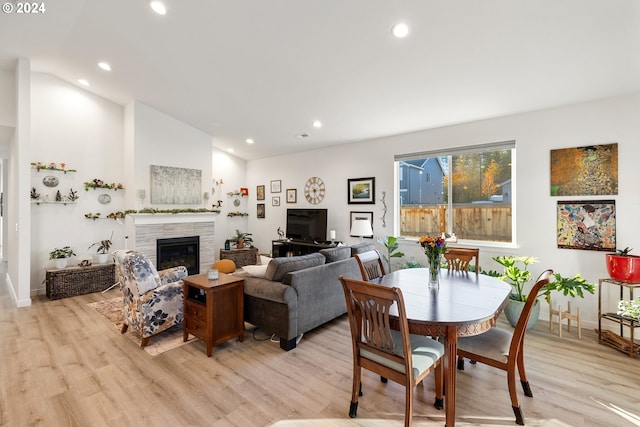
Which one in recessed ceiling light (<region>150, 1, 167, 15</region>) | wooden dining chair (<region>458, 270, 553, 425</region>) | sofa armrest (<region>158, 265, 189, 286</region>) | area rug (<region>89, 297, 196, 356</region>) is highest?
recessed ceiling light (<region>150, 1, 167, 15</region>)

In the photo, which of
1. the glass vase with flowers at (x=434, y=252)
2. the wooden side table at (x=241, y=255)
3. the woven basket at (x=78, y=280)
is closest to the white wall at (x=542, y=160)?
the glass vase with flowers at (x=434, y=252)

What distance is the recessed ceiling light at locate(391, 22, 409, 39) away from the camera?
8.81 ft

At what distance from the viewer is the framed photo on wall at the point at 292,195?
6.96 meters

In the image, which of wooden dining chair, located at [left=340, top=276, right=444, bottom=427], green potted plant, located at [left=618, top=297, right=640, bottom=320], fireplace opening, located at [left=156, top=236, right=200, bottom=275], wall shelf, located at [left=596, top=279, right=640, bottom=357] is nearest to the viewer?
wooden dining chair, located at [left=340, top=276, right=444, bottom=427]

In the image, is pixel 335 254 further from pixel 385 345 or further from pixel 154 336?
pixel 154 336

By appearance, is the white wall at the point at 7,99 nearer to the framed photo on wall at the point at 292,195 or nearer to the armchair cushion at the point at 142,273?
the armchair cushion at the point at 142,273

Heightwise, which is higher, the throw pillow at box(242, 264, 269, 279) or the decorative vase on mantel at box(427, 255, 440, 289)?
the decorative vase on mantel at box(427, 255, 440, 289)

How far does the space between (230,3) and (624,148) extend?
14.7 ft

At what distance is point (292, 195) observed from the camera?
702 cm

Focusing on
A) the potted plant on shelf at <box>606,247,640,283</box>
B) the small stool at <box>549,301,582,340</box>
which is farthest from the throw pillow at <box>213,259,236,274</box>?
the potted plant on shelf at <box>606,247,640,283</box>

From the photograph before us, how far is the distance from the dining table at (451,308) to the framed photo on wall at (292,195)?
4.52 meters

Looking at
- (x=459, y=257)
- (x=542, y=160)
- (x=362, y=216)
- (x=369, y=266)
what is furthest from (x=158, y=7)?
(x=542, y=160)

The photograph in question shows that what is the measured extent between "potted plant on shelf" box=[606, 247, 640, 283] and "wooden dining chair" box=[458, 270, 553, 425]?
1627 mm

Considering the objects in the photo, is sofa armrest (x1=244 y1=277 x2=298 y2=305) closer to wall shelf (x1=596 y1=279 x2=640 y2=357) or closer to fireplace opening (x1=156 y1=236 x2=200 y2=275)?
wall shelf (x1=596 y1=279 x2=640 y2=357)
